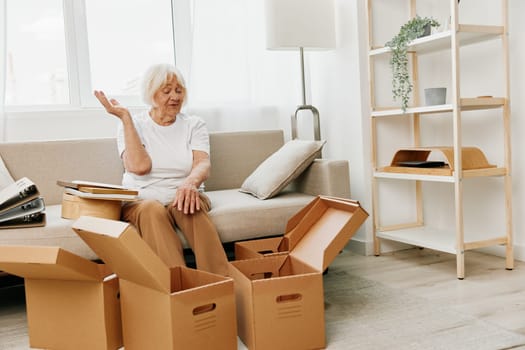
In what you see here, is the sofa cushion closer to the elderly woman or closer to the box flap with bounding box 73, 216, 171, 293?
the elderly woman

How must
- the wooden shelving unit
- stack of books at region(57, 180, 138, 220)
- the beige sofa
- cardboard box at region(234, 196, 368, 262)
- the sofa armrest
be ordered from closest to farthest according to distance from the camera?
cardboard box at region(234, 196, 368, 262) → stack of books at region(57, 180, 138, 220) → the beige sofa → the wooden shelving unit → the sofa armrest

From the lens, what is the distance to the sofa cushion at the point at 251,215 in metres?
2.30

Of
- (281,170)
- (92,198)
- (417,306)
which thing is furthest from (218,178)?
(417,306)

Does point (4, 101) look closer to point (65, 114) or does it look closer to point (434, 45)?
point (65, 114)

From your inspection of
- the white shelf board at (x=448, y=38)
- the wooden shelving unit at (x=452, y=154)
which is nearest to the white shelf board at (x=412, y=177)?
the wooden shelving unit at (x=452, y=154)

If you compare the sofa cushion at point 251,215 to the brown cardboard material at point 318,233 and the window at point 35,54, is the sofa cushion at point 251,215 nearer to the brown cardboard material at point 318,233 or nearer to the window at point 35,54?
the brown cardboard material at point 318,233

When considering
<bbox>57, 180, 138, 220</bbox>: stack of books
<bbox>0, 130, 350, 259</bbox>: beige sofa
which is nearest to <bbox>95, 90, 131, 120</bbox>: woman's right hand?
<bbox>57, 180, 138, 220</bbox>: stack of books

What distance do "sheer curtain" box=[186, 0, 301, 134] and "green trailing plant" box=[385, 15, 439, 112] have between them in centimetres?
80

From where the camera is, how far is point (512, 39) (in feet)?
8.52

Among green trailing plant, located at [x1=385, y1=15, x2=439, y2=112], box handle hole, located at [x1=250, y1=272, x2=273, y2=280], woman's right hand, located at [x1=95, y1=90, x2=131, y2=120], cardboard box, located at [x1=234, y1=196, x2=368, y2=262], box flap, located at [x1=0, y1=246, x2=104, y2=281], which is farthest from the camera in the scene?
green trailing plant, located at [x1=385, y1=15, x2=439, y2=112]

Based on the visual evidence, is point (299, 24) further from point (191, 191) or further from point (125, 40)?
point (191, 191)

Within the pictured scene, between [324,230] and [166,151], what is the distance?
85 centimetres

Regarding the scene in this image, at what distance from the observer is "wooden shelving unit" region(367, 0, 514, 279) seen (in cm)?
238

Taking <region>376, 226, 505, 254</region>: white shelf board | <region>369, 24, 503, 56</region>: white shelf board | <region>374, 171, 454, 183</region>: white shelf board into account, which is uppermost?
<region>369, 24, 503, 56</region>: white shelf board
